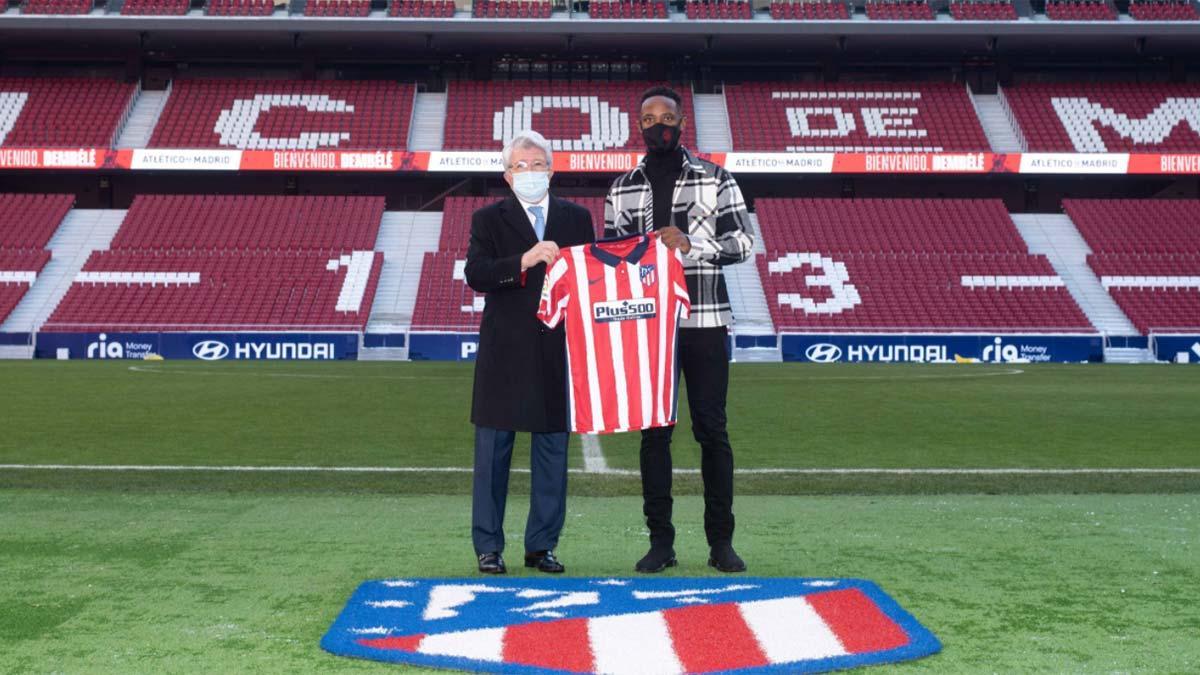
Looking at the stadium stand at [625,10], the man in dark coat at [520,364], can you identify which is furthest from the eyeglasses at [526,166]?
the stadium stand at [625,10]

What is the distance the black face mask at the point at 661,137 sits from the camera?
5.00 meters

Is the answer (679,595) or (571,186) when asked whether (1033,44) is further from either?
(679,595)

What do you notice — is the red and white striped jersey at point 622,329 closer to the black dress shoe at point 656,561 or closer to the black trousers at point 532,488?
the black trousers at point 532,488

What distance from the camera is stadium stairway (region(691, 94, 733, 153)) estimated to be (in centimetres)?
3672

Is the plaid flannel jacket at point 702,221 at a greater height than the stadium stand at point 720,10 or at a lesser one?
lesser

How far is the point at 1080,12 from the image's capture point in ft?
120

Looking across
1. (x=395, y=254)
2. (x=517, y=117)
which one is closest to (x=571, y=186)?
(x=517, y=117)

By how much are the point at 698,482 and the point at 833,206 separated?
97.4 ft

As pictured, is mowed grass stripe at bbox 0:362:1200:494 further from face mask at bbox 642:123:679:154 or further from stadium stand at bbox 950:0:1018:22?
stadium stand at bbox 950:0:1018:22

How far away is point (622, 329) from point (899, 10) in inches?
1347

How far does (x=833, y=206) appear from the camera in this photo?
36.6 meters

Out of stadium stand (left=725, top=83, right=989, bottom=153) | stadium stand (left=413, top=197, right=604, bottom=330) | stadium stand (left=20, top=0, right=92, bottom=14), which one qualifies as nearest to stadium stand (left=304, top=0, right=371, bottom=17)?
stadium stand (left=413, top=197, right=604, bottom=330)

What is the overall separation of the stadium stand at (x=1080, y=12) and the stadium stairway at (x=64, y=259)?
2656 cm

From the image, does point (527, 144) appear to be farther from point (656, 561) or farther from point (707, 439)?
point (656, 561)
